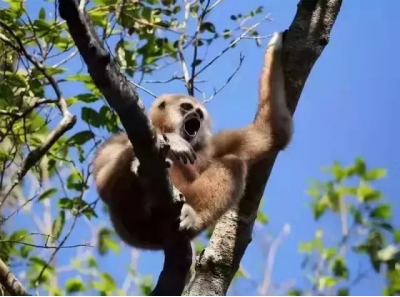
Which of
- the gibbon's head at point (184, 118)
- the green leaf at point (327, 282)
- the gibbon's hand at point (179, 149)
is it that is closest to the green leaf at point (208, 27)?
the gibbon's head at point (184, 118)

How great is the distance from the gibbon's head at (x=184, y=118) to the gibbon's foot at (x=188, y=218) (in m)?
0.85

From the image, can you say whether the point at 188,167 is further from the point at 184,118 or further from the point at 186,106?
the point at 186,106

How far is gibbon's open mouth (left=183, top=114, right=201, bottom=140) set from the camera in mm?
5758

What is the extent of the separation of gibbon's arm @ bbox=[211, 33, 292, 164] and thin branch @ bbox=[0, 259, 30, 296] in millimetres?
1823

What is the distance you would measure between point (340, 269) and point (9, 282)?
5.23 metres

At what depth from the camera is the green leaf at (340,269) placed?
29.8ft

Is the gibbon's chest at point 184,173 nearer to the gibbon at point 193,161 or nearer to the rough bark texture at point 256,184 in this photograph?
the gibbon at point 193,161

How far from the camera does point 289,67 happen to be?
17.4 ft

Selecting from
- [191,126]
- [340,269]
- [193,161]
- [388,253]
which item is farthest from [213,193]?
[340,269]

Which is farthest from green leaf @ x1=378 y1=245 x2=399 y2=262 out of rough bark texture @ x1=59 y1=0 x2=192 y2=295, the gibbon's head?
rough bark texture @ x1=59 y1=0 x2=192 y2=295

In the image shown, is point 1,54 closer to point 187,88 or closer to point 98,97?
point 98,97

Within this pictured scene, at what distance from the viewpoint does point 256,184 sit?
17.2 feet

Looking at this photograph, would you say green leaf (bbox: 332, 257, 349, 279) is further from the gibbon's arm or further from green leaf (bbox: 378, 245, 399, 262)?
the gibbon's arm

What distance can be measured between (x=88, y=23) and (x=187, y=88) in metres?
2.74
